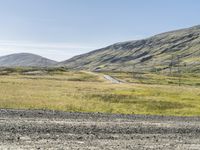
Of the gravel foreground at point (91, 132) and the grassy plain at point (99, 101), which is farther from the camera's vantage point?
the grassy plain at point (99, 101)

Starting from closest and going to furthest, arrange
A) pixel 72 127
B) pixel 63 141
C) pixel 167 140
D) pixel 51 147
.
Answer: pixel 51 147 < pixel 63 141 < pixel 167 140 < pixel 72 127

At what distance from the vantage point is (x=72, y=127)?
27.8 meters

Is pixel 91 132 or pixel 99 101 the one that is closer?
pixel 91 132

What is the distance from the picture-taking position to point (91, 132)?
87.6ft

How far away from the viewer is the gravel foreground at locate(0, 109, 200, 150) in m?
23.0

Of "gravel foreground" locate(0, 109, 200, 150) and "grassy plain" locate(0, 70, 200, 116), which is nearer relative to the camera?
"gravel foreground" locate(0, 109, 200, 150)

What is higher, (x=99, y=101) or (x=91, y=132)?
(x=91, y=132)

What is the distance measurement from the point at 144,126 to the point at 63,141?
835 centimetres

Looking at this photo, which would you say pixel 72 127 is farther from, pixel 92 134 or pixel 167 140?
pixel 167 140

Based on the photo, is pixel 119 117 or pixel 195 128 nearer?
pixel 195 128

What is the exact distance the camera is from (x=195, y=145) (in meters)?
24.5

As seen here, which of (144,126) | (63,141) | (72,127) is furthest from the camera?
(144,126)

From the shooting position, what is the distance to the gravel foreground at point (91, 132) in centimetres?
2297

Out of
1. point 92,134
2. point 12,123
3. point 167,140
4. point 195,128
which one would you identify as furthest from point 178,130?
point 12,123
